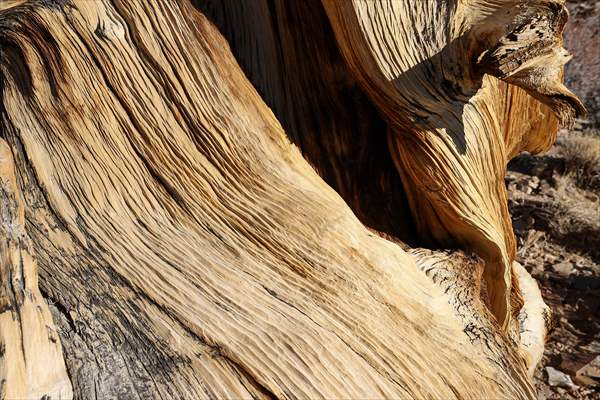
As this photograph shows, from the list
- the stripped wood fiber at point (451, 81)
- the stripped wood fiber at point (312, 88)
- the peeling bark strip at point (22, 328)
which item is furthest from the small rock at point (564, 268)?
the peeling bark strip at point (22, 328)

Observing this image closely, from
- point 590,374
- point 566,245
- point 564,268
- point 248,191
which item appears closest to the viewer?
point 248,191

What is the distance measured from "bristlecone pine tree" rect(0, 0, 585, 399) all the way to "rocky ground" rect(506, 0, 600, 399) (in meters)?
1.14

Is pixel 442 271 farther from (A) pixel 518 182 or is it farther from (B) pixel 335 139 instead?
(A) pixel 518 182

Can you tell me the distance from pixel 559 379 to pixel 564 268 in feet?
2.57

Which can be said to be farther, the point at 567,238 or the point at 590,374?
the point at 567,238

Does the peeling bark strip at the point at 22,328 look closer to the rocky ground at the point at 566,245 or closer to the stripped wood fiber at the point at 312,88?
the stripped wood fiber at the point at 312,88

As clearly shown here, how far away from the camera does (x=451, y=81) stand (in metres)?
1.62

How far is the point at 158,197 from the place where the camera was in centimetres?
150

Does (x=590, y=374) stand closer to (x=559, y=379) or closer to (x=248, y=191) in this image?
(x=559, y=379)

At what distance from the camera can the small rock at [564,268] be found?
10.5 feet

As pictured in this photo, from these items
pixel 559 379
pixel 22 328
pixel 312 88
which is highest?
pixel 312 88

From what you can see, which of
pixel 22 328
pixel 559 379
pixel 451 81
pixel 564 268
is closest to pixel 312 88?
pixel 451 81

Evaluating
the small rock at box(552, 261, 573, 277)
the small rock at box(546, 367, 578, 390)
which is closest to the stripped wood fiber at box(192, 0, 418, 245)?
the small rock at box(546, 367, 578, 390)

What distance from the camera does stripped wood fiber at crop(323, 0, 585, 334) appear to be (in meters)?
1.50
